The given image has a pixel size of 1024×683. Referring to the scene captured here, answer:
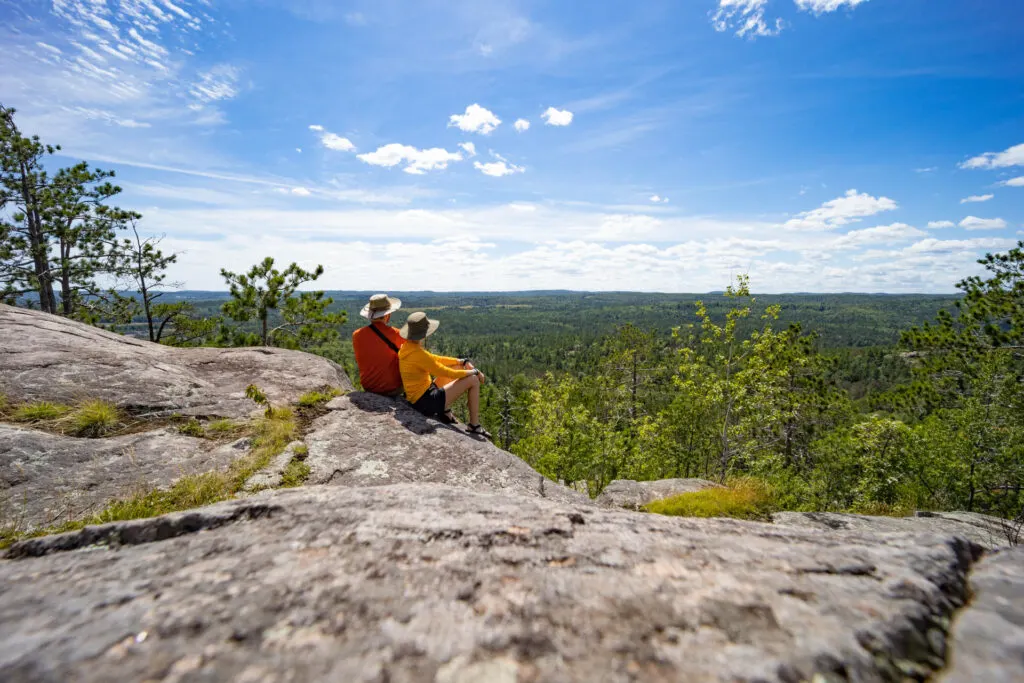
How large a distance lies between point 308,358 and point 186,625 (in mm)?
8395

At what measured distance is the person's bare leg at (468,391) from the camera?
7.17 m

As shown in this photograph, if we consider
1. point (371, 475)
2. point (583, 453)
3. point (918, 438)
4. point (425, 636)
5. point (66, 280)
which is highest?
point (66, 280)

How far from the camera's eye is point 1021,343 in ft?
50.4

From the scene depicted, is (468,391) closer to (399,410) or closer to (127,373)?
(399,410)

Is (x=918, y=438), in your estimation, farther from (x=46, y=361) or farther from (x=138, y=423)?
(x=46, y=361)

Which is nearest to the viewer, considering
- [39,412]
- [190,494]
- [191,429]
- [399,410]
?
[190,494]

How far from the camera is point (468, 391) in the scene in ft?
24.5

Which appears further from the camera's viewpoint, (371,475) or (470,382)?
(470,382)

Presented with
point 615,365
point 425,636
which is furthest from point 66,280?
point 615,365

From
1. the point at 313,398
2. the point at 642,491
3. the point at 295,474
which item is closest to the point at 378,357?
the point at 313,398

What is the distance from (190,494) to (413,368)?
11.5ft

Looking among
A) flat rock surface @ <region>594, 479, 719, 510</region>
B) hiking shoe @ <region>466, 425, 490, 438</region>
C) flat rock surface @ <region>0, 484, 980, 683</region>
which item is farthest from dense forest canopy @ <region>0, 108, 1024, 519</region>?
flat rock surface @ <region>0, 484, 980, 683</region>

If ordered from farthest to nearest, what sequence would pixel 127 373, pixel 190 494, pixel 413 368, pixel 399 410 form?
pixel 413 368 → pixel 399 410 → pixel 127 373 → pixel 190 494

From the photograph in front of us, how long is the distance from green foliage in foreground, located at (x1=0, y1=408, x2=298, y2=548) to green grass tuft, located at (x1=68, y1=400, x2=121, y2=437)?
59.3 inches
